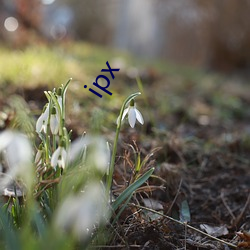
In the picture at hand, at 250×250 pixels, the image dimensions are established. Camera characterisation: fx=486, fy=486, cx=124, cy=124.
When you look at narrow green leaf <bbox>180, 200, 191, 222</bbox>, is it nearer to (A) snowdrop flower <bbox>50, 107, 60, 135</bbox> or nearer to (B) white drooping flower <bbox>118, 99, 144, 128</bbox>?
(B) white drooping flower <bbox>118, 99, 144, 128</bbox>

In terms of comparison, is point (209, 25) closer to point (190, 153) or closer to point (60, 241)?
point (190, 153)

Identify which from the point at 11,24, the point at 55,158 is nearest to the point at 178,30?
the point at 11,24

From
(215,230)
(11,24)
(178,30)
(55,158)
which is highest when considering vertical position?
(55,158)

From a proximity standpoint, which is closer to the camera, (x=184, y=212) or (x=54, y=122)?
(x=54, y=122)

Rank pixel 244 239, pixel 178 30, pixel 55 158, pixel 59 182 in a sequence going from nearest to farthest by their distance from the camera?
pixel 55 158
pixel 59 182
pixel 244 239
pixel 178 30

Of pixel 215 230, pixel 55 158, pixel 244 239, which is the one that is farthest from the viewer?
pixel 215 230

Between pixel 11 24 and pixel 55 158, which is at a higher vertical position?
pixel 55 158

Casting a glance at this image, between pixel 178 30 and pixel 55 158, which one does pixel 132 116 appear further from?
pixel 178 30

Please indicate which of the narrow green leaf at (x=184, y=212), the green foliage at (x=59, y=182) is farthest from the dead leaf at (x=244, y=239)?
the green foliage at (x=59, y=182)

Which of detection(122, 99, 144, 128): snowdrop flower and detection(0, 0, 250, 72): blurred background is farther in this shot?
detection(0, 0, 250, 72): blurred background

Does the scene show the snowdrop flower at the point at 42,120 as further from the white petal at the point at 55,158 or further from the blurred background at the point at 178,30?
the blurred background at the point at 178,30

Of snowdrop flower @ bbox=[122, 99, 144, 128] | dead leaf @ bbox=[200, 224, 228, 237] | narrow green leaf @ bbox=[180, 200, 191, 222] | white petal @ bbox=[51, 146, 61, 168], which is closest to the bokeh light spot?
narrow green leaf @ bbox=[180, 200, 191, 222]
